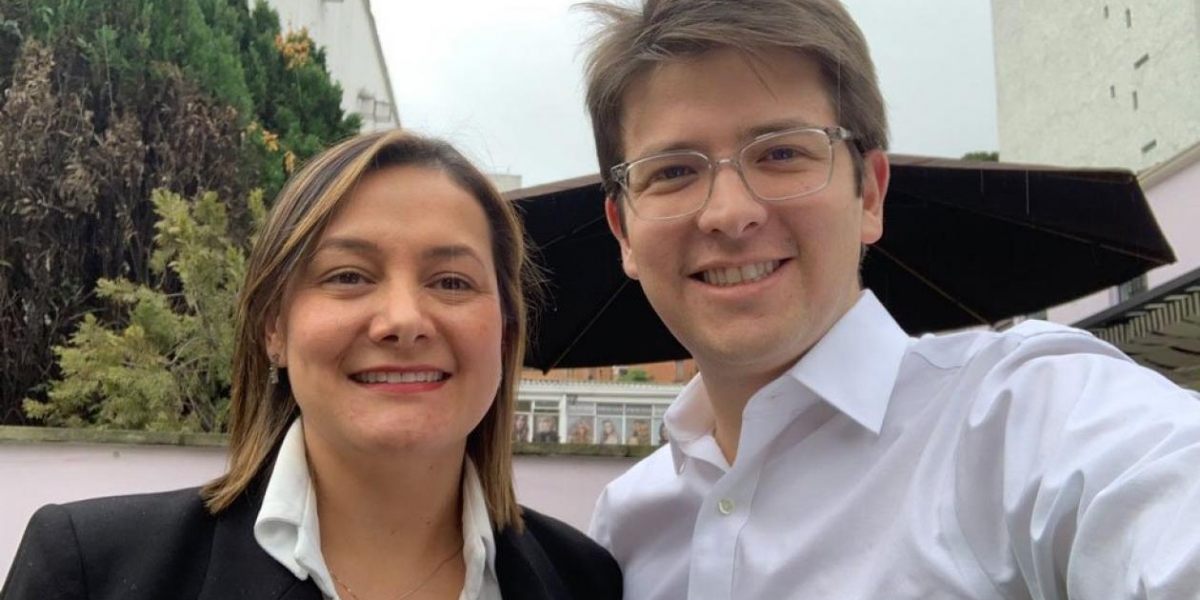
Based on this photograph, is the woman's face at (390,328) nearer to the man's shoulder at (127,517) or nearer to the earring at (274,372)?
the earring at (274,372)

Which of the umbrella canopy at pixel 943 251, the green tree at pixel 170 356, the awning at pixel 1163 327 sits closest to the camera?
the umbrella canopy at pixel 943 251

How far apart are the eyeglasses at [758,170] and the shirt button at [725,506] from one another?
0.51 m

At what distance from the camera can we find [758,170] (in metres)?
1.72

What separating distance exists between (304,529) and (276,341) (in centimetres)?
35

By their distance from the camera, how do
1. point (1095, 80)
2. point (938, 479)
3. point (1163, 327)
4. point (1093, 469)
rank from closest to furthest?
point (1093, 469) < point (938, 479) < point (1163, 327) < point (1095, 80)

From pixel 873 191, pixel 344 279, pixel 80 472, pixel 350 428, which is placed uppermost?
pixel 873 191

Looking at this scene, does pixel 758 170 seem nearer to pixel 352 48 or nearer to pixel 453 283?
pixel 453 283

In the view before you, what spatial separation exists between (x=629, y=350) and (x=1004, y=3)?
18429 mm

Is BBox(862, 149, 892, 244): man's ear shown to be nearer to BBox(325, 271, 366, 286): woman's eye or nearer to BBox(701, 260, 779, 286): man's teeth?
BBox(701, 260, 779, 286): man's teeth

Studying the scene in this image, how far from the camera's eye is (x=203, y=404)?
22.7ft

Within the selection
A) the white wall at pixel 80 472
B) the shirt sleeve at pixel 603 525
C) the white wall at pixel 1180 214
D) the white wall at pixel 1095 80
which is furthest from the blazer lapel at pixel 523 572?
the white wall at pixel 1095 80

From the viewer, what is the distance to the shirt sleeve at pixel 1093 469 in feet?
3.57

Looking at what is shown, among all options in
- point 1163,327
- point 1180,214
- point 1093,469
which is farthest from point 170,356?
point 1180,214

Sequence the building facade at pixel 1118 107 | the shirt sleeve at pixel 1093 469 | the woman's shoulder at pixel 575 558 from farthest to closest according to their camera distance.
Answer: the building facade at pixel 1118 107
the woman's shoulder at pixel 575 558
the shirt sleeve at pixel 1093 469
